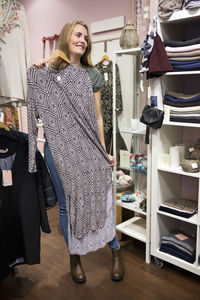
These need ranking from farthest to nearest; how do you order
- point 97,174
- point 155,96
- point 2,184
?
point 155,96
point 97,174
point 2,184

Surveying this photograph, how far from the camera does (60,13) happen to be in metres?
3.54

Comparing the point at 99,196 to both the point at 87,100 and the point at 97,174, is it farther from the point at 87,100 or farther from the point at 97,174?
the point at 87,100

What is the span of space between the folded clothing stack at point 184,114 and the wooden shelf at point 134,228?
0.99 m

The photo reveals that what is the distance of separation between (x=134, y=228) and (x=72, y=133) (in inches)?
45.5

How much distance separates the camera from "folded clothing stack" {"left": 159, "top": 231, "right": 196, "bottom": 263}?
2.04m

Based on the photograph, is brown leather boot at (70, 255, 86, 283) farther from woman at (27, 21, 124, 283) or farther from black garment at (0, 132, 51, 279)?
black garment at (0, 132, 51, 279)

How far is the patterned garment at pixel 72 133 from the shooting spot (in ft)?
5.64

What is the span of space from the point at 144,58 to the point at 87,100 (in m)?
0.53

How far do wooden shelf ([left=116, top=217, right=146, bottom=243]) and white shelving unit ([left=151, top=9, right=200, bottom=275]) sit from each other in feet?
0.57

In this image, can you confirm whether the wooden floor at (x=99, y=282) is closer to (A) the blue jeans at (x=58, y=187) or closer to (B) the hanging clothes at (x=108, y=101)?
(A) the blue jeans at (x=58, y=187)

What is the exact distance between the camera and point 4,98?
2.09 m

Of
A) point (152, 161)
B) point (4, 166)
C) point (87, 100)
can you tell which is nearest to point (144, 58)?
point (87, 100)

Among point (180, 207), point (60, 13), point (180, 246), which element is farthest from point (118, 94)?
point (60, 13)

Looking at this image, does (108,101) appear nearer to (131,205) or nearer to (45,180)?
(131,205)
